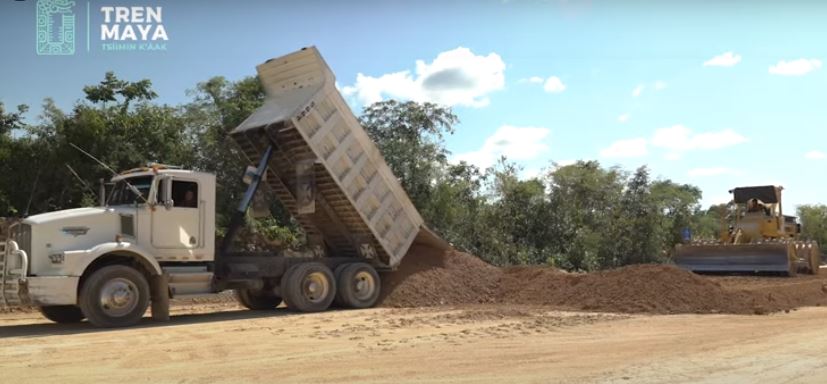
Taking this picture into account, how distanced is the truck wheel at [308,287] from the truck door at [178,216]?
1898 mm

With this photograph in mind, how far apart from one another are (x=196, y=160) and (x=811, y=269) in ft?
67.3

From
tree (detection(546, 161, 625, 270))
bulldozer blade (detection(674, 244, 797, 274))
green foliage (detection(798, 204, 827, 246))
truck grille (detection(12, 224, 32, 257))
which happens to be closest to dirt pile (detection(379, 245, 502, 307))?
truck grille (detection(12, 224, 32, 257))

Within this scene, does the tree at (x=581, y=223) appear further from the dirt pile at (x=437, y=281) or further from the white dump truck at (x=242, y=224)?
the white dump truck at (x=242, y=224)

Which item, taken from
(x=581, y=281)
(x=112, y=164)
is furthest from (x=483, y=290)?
(x=112, y=164)

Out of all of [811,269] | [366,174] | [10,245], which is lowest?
[811,269]

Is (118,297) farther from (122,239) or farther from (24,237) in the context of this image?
(24,237)

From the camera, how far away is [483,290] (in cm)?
1520

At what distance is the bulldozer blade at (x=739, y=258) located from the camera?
68.0ft

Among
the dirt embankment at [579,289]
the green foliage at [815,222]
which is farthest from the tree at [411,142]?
Answer: the green foliage at [815,222]

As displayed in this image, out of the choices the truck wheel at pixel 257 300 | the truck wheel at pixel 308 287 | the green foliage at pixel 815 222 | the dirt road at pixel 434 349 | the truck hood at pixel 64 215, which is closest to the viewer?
the dirt road at pixel 434 349

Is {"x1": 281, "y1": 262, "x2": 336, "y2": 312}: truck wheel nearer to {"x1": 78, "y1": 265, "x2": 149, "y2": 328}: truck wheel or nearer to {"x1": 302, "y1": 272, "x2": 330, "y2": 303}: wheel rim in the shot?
{"x1": 302, "y1": 272, "x2": 330, "y2": 303}: wheel rim

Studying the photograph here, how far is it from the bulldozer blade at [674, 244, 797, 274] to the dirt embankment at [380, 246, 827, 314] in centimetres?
393

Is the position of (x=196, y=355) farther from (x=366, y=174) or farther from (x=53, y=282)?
(x=366, y=174)

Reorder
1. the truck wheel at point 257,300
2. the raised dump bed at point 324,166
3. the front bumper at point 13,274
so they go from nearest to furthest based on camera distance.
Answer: the front bumper at point 13,274 → the raised dump bed at point 324,166 → the truck wheel at point 257,300
